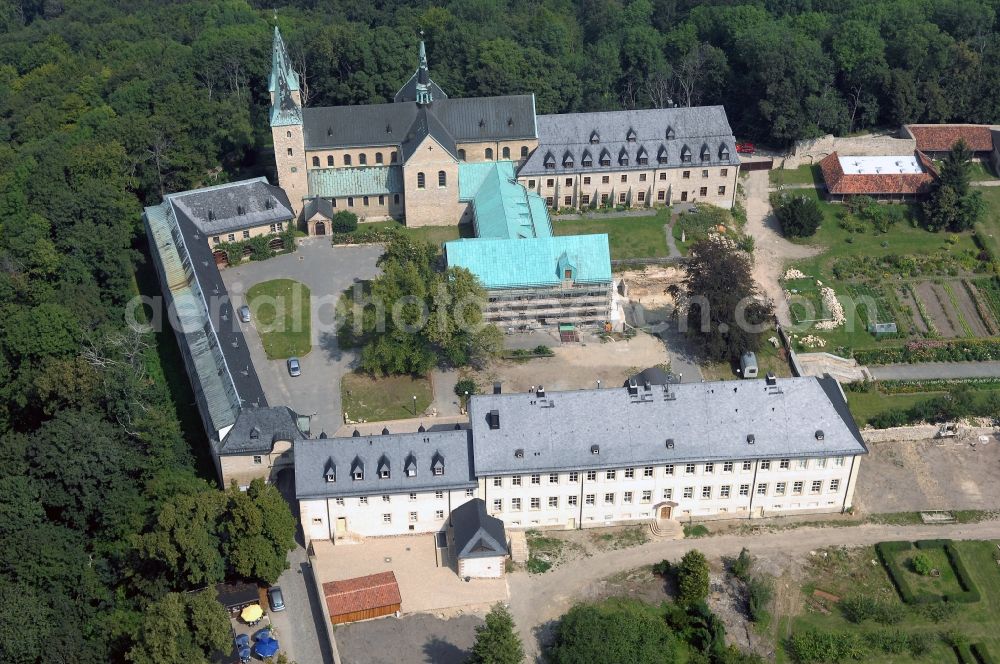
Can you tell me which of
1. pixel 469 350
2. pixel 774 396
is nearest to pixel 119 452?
pixel 469 350

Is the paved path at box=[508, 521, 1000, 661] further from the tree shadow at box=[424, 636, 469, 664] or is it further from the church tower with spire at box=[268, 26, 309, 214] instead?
the church tower with spire at box=[268, 26, 309, 214]

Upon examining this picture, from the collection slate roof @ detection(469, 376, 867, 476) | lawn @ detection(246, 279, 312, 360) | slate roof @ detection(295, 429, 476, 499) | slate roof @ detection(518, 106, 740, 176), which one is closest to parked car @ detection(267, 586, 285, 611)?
slate roof @ detection(295, 429, 476, 499)

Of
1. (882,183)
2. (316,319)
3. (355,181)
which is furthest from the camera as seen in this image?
(882,183)

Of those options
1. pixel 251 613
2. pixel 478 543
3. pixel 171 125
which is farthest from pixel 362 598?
pixel 171 125

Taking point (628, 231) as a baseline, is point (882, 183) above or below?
above

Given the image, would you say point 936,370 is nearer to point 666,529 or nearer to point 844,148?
point 666,529

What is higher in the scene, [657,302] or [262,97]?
[262,97]

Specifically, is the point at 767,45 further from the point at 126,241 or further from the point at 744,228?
the point at 126,241
